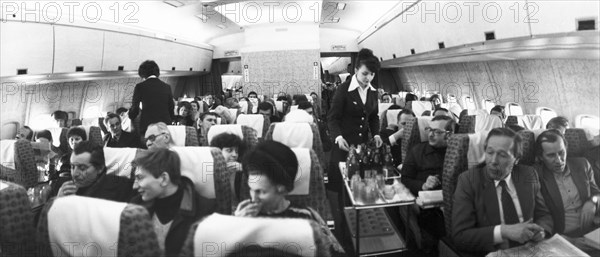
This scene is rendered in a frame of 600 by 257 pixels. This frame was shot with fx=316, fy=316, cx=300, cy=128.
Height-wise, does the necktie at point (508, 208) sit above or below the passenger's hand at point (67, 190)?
below

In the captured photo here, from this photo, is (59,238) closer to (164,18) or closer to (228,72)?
(164,18)

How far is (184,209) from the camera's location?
1.85m

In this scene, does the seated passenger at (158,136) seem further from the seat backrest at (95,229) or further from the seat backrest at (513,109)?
the seat backrest at (513,109)

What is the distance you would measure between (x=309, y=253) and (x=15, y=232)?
1.29 metres

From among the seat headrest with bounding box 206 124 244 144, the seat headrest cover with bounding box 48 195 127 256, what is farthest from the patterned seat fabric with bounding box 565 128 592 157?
the seat headrest cover with bounding box 48 195 127 256

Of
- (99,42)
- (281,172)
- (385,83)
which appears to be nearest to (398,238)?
(281,172)

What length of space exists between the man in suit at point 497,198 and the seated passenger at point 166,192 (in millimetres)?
1613

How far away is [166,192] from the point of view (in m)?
1.81

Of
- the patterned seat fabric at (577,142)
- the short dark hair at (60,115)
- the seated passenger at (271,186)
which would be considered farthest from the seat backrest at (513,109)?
the short dark hair at (60,115)

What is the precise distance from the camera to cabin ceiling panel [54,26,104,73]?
4.91 metres

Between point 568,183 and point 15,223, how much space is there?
3316 mm

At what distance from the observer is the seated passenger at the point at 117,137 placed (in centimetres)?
391

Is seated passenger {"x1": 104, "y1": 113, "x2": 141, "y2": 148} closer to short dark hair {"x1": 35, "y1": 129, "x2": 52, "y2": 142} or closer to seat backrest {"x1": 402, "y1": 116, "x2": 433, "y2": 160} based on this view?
short dark hair {"x1": 35, "y1": 129, "x2": 52, "y2": 142}

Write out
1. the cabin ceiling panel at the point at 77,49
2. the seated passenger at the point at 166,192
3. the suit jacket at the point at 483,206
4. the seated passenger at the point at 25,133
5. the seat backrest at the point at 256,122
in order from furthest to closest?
the cabin ceiling panel at the point at 77,49
the seat backrest at the point at 256,122
the seated passenger at the point at 25,133
the suit jacket at the point at 483,206
the seated passenger at the point at 166,192
